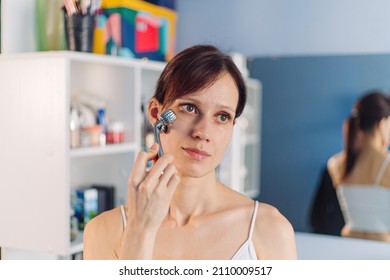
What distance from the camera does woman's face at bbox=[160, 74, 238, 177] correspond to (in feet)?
2.72

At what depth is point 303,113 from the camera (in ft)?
5.65

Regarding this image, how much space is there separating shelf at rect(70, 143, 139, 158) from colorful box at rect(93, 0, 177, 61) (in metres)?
0.26

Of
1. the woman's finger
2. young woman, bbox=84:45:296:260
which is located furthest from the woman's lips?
the woman's finger

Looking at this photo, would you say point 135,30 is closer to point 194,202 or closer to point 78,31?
point 78,31

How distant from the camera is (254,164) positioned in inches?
71.7

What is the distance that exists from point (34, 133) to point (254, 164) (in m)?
0.78

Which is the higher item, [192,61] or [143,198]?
[192,61]

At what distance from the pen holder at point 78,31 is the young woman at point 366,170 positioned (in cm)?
80

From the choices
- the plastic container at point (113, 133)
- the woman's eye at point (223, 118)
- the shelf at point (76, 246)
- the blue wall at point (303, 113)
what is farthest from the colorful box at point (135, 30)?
the woman's eye at point (223, 118)

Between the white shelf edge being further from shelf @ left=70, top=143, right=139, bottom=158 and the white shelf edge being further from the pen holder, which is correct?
shelf @ left=70, top=143, right=139, bottom=158

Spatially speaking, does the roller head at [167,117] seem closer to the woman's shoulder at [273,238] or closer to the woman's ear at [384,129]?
the woman's shoulder at [273,238]

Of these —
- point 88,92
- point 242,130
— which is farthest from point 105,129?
point 242,130

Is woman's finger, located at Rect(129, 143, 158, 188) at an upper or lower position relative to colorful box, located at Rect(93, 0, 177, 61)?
lower
